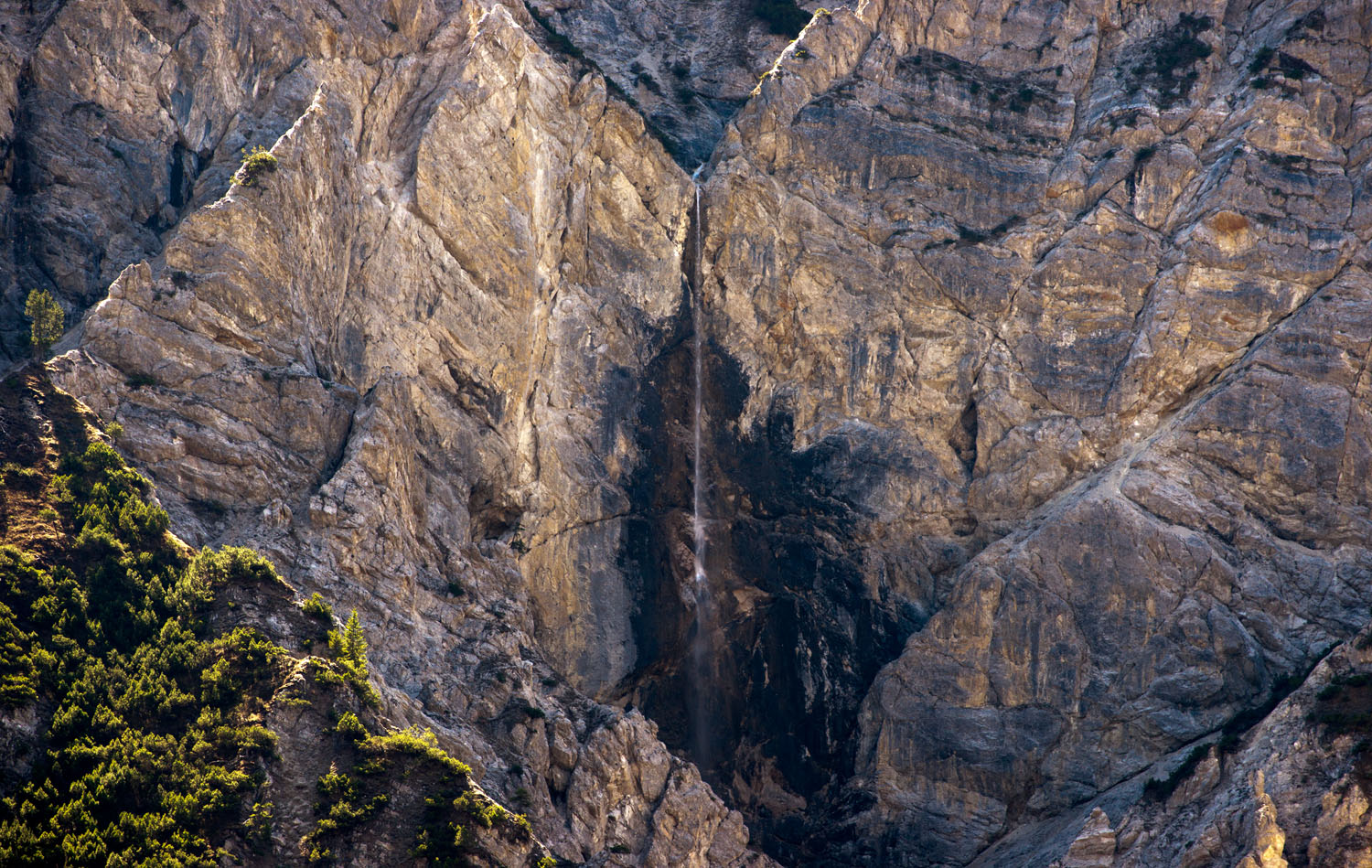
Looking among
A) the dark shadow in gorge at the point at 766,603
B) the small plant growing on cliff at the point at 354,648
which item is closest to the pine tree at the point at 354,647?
the small plant growing on cliff at the point at 354,648

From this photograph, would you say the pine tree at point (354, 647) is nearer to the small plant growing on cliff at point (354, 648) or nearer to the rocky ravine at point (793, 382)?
the small plant growing on cliff at point (354, 648)

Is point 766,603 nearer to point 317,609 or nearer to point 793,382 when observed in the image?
point 793,382

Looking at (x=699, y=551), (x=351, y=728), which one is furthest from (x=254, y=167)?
(x=699, y=551)

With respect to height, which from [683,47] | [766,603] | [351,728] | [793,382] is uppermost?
[683,47]

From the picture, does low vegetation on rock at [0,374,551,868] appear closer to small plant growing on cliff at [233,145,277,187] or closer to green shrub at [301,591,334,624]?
green shrub at [301,591,334,624]

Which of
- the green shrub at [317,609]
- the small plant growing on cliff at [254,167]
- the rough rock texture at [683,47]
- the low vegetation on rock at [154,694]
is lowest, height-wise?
the low vegetation on rock at [154,694]

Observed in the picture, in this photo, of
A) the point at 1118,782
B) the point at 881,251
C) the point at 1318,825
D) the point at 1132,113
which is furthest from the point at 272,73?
the point at 1318,825

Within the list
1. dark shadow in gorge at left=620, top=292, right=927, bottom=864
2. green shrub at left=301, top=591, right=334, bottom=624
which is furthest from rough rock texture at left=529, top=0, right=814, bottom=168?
green shrub at left=301, top=591, right=334, bottom=624
